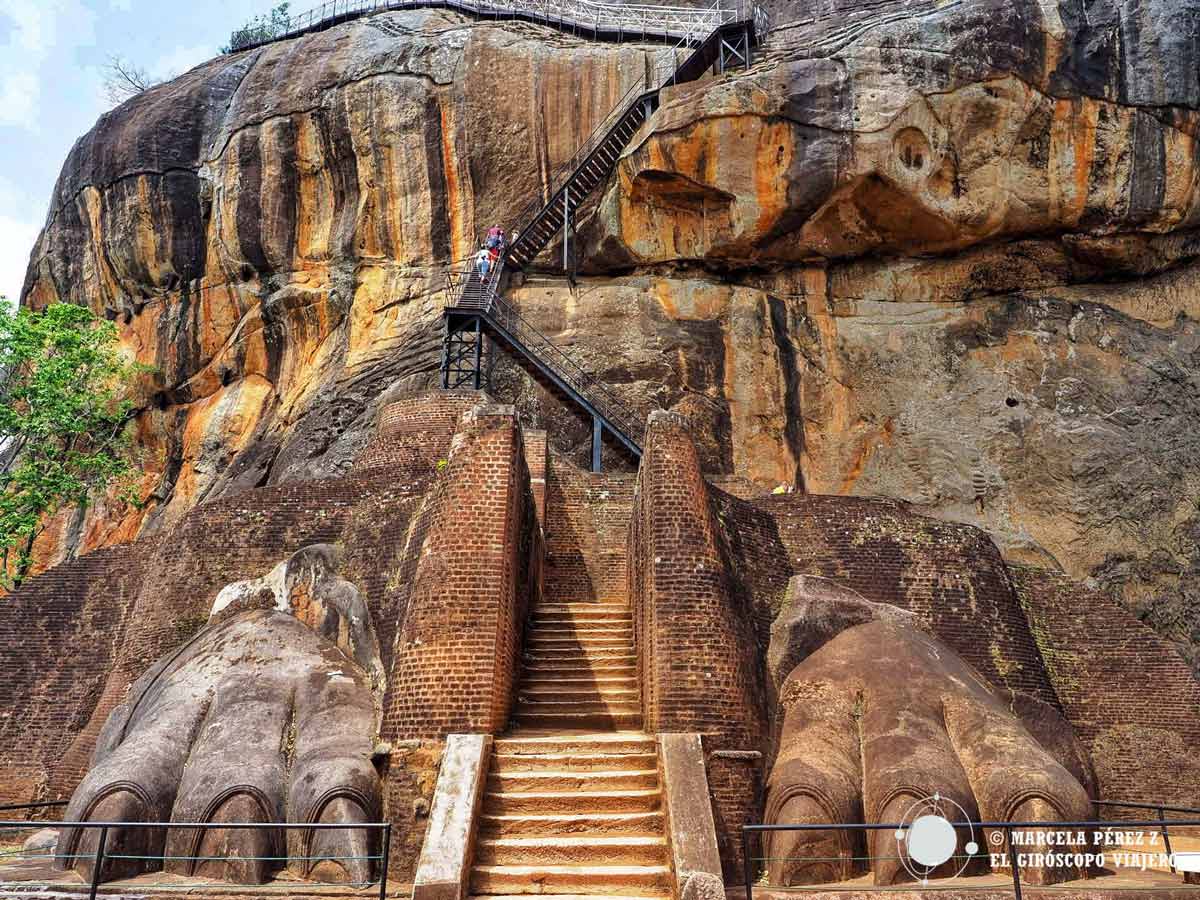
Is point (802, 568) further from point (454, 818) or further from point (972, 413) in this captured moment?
point (972, 413)

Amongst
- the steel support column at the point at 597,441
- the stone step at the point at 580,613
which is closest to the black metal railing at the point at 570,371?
the steel support column at the point at 597,441

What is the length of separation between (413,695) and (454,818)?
1.68 m

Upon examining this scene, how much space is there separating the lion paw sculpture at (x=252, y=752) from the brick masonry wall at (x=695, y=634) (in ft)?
9.54

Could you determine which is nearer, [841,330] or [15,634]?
[15,634]

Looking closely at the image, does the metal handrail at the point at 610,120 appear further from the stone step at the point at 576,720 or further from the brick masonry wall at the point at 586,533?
the stone step at the point at 576,720

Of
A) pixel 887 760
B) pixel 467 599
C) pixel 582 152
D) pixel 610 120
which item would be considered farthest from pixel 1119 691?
pixel 610 120

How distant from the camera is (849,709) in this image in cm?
1131

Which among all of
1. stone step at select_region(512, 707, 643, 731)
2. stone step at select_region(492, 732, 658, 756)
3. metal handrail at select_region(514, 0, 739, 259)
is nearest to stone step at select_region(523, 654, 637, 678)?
stone step at select_region(512, 707, 643, 731)

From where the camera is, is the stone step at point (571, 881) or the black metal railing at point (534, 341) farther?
the black metal railing at point (534, 341)

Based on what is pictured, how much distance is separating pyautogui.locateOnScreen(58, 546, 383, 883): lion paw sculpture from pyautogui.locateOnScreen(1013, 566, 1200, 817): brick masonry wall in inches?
374

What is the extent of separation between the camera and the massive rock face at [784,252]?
23.7 m

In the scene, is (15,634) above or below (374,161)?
below

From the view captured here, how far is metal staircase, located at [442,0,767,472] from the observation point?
75.7 ft

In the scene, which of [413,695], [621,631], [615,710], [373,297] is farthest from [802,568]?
[373,297]
